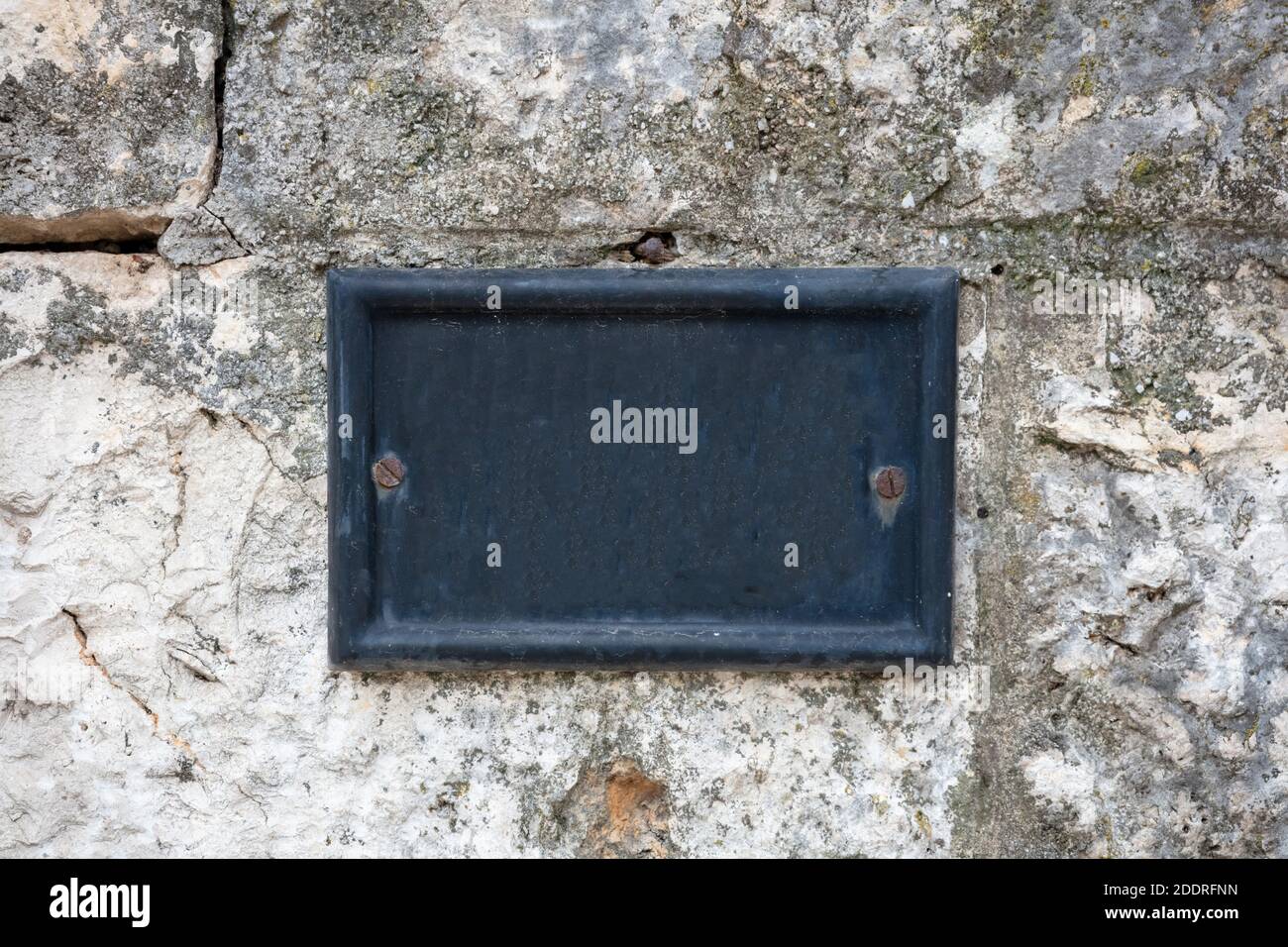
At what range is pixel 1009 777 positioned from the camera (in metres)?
1.02

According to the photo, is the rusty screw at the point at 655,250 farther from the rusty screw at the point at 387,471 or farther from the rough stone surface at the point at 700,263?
the rusty screw at the point at 387,471

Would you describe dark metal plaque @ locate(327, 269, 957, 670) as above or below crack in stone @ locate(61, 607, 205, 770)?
above

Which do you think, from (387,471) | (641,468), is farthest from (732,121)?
(387,471)

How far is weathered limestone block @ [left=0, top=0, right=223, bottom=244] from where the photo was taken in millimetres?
978

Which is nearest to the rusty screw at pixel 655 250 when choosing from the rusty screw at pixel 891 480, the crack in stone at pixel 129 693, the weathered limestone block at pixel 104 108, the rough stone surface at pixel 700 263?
the rough stone surface at pixel 700 263

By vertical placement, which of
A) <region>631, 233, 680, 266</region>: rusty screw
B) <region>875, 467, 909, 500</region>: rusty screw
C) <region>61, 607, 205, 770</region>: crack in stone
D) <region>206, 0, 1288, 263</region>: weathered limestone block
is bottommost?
<region>61, 607, 205, 770</region>: crack in stone

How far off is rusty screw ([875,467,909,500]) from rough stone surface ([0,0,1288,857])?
8cm

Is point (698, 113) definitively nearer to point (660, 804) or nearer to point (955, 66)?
point (955, 66)

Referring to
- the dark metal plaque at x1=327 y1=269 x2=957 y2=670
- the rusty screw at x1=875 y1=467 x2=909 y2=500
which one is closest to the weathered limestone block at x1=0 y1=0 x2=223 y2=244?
the dark metal plaque at x1=327 y1=269 x2=957 y2=670

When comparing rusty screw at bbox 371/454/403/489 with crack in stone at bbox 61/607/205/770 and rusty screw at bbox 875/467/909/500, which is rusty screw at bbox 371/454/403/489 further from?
rusty screw at bbox 875/467/909/500

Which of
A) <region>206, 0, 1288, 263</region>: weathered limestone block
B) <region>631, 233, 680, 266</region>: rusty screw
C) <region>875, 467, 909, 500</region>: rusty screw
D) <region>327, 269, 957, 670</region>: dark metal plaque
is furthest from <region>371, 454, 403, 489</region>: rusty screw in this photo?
<region>875, 467, 909, 500</region>: rusty screw

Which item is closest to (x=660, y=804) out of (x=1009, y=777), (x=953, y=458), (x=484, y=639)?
(x=484, y=639)

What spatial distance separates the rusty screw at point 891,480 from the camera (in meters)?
0.99

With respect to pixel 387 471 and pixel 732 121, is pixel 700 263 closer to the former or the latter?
pixel 732 121
